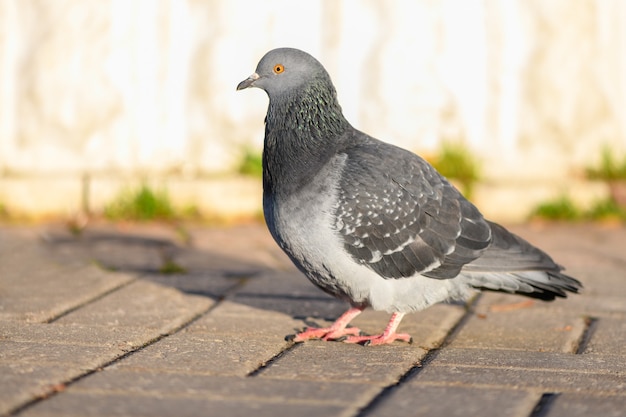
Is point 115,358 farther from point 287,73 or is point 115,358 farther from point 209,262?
point 209,262

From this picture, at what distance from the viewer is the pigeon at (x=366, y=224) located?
3.71 metres

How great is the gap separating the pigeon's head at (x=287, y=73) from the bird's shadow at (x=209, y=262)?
0.95 meters

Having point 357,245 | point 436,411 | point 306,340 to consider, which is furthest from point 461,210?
point 436,411

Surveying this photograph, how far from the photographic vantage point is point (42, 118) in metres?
6.85

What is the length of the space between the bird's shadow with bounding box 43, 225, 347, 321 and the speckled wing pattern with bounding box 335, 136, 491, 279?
603 mm

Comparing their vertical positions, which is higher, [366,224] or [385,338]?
[366,224]

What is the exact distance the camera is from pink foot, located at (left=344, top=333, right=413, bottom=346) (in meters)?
3.76

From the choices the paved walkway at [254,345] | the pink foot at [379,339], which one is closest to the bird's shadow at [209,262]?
the paved walkway at [254,345]

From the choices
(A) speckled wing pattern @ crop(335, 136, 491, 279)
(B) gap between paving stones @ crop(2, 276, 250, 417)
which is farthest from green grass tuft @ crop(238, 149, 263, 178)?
(A) speckled wing pattern @ crop(335, 136, 491, 279)

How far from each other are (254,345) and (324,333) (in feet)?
1.20

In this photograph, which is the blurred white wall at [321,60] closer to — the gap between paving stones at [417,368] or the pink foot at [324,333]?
the gap between paving stones at [417,368]

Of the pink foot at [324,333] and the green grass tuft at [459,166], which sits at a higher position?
the green grass tuft at [459,166]

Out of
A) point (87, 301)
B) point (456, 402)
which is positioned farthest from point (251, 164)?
point (456, 402)

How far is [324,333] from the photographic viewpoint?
3.82 m
